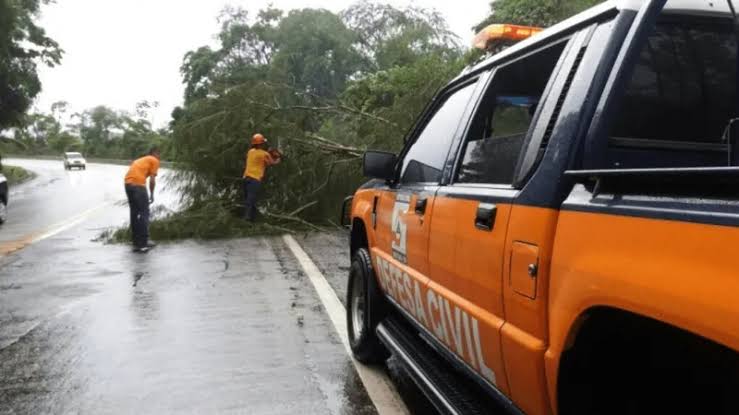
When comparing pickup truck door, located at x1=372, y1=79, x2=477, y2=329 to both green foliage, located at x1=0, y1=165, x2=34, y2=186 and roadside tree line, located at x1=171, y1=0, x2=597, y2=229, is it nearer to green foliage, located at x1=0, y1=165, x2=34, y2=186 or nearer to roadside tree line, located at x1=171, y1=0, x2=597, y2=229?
roadside tree line, located at x1=171, y1=0, x2=597, y2=229

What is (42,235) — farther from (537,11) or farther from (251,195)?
(537,11)

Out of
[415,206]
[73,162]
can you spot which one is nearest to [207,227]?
[415,206]

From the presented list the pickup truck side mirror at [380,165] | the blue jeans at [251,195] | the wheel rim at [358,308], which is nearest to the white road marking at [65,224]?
the blue jeans at [251,195]

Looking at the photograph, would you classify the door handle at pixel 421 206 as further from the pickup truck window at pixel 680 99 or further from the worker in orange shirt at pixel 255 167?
the worker in orange shirt at pixel 255 167

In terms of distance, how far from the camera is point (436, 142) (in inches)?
154

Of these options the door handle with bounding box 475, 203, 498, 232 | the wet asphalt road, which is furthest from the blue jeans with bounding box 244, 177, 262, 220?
the door handle with bounding box 475, 203, 498, 232

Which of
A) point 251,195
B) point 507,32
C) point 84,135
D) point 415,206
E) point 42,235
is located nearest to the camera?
point 507,32

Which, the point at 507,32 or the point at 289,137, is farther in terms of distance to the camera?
the point at 289,137

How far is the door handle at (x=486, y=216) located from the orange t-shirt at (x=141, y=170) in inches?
361

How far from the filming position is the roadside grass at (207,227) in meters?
12.1

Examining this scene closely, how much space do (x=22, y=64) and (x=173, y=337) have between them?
107ft

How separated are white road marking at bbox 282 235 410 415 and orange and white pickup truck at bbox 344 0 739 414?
454 millimetres

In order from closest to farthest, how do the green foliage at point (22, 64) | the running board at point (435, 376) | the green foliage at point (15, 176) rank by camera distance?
1. the running board at point (435, 376)
2. the green foliage at point (22, 64)
3. the green foliage at point (15, 176)

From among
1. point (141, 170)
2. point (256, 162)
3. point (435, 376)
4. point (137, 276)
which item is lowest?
point (137, 276)
